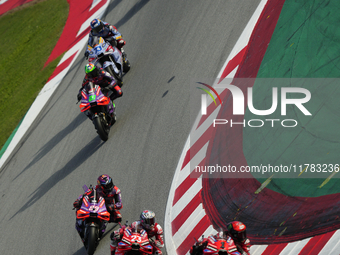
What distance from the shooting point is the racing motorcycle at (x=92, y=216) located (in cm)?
838

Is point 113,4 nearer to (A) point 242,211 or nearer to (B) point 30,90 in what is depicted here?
(B) point 30,90

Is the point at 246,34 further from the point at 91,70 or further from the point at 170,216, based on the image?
the point at 170,216

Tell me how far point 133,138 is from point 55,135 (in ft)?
11.9

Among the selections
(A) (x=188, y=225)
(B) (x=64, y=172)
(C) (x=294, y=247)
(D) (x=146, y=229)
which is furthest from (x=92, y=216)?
(C) (x=294, y=247)

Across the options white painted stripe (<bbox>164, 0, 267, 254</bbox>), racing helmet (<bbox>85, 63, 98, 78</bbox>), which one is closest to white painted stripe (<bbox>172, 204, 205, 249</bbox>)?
white painted stripe (<bbox>164, 0, 267, 254</bbox>)

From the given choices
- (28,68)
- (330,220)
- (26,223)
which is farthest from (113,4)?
(330,220)

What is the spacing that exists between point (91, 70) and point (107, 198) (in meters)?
4.25

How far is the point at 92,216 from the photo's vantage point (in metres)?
8.40

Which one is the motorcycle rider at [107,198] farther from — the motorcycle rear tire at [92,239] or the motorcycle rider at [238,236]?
the motorcycle rider at [238,236]

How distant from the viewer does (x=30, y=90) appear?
634 inches

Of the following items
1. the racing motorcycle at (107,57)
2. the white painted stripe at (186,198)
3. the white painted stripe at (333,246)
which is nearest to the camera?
the white painted stripe at (333,246)

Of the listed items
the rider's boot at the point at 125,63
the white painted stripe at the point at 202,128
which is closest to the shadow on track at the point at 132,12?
the rider's boot at the point at 125,63

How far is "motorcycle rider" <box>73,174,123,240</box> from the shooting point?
875 centimetres

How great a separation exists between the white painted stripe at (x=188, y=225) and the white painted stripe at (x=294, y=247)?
2228 mm
